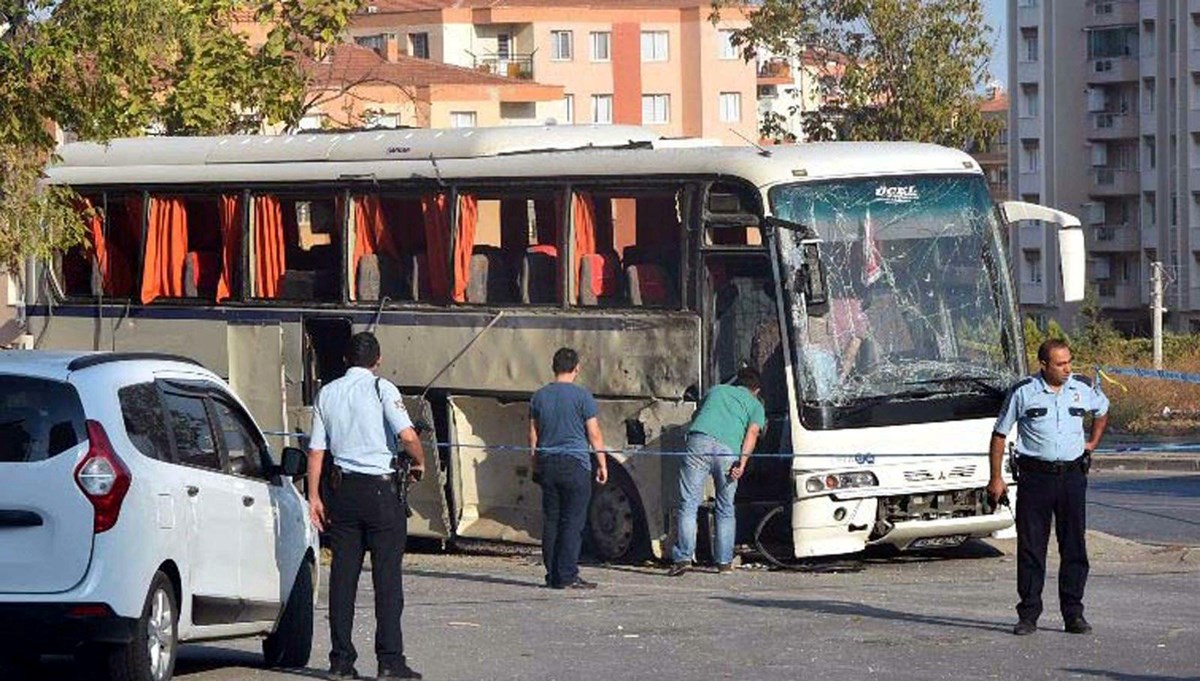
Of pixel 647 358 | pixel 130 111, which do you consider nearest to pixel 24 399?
pixel 647 358

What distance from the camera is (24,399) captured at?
11.6 m

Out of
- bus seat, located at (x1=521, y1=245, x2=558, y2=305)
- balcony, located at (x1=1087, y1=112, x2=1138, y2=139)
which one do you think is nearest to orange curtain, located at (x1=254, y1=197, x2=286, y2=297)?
bus seat, located at (x1=521, y1=245, x2=558, y2=305)

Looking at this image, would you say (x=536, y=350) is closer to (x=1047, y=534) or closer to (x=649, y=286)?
(x=649, y=286)

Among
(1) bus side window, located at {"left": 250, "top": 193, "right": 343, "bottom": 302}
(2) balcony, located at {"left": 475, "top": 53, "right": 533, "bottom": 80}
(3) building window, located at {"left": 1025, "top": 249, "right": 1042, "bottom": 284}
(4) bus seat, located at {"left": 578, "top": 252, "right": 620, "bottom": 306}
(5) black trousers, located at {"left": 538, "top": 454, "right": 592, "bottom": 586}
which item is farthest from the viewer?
(3) building window, located at {"left": 1025, "top": 249, "right": 1042, "bottom": 284}

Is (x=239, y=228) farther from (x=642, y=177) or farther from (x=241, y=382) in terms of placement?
(x=642, y=177)

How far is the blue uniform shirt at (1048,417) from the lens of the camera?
14516 mm

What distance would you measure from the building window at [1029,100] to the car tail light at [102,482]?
100 m

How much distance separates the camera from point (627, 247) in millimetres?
20609

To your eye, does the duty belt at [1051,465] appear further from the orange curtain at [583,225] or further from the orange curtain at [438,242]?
the orange curtain at [438,242]

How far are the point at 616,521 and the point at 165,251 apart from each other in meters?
5.77

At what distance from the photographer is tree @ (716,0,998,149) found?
47.3 meters

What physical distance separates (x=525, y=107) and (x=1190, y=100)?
25104mm

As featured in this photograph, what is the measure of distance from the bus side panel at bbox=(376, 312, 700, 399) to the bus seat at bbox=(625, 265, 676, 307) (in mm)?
140

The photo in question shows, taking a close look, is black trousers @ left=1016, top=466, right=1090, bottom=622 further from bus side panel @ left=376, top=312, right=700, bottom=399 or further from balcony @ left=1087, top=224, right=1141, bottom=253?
balcony @ left=1087, top=224, right=1141, bottom=253
